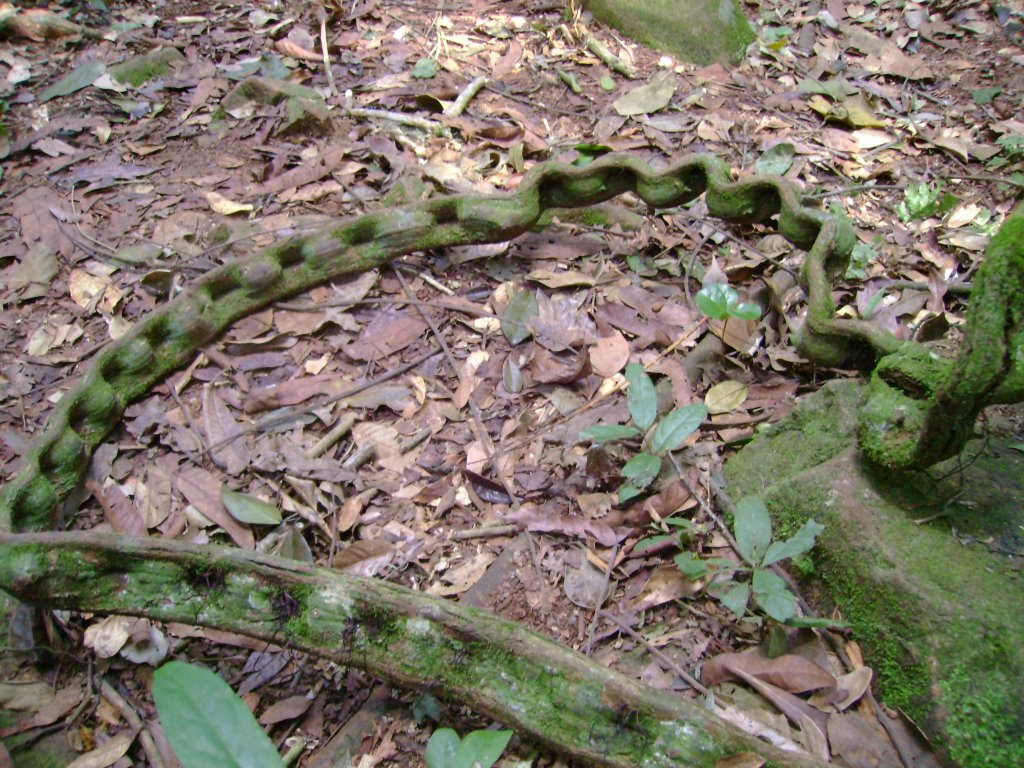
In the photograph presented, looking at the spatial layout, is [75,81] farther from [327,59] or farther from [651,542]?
[651,542]

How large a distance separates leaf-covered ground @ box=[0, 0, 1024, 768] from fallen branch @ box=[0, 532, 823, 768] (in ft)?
0.48

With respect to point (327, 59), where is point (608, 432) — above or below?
below

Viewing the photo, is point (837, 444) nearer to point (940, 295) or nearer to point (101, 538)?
point (940, 295)

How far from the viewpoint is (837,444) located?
231 centimetres

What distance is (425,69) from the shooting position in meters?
4.39

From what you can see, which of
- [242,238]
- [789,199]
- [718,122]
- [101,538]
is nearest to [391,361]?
[242,238]

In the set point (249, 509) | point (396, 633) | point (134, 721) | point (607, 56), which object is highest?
point (607, 56)

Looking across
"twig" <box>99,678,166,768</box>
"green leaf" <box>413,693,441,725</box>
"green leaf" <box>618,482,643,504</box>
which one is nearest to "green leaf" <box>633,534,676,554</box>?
"green leaf" <box>618,482,643,504</box>

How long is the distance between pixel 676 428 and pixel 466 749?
3.58ft

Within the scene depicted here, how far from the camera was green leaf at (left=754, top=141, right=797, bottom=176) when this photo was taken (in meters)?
3.79

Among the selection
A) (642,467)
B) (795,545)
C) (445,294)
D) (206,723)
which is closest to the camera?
(206,723)

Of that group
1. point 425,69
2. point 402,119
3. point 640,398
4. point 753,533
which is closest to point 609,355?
point 640,398

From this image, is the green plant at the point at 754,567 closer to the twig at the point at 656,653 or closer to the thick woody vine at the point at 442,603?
the twig at the point at 656,653

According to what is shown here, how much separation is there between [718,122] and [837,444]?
239 centimetres
